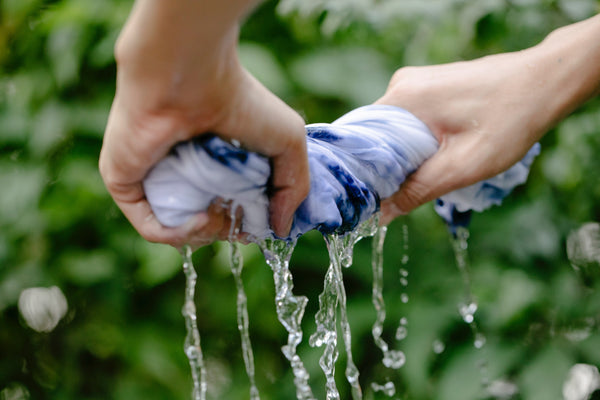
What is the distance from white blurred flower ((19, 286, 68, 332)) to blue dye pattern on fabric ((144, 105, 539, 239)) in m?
0.76

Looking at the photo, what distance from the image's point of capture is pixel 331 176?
0.54 metres

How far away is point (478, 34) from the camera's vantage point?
1.02 metres

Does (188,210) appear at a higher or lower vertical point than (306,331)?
higher

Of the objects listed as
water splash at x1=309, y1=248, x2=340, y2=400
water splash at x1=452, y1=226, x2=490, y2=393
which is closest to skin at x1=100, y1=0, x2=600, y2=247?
water splash at x1=309, y1=248, x2=340, y2=400

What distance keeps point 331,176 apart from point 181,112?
18 cm

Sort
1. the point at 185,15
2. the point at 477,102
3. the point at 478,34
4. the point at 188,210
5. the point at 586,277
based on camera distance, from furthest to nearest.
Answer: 1. the point at 586,277
2. the point at 478,34
3. the point at 477,102
4. the point at 188,210
5. the point at 185,15

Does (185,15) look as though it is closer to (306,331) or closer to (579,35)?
(579,35)

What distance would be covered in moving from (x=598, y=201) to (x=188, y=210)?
2.89ft

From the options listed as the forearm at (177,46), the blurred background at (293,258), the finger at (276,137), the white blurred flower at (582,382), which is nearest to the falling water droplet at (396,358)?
the blurred background at (293,258)

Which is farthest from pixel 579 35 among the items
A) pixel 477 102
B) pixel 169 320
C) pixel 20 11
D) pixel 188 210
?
pixel 20 11

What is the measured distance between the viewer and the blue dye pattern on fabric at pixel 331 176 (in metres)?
0.44

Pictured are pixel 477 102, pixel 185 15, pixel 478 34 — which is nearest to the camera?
pixel 185 15

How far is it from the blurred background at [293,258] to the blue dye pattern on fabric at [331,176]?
328 mm

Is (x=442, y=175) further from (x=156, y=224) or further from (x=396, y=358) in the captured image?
(x=396, y=358)
